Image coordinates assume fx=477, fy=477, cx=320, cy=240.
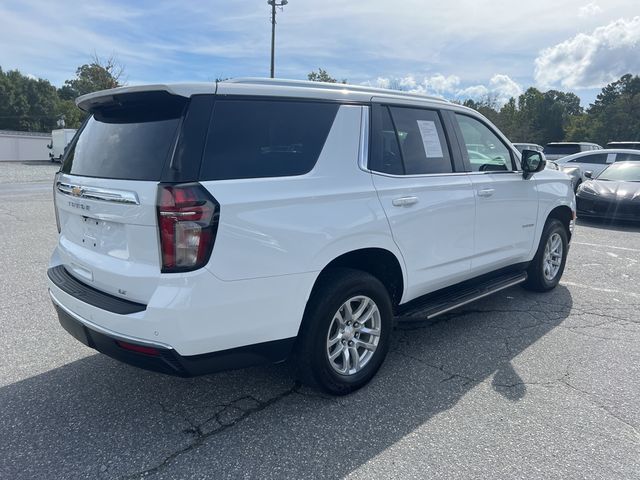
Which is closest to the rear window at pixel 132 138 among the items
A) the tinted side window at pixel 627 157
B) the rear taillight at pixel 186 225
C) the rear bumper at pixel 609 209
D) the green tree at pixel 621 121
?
the rear taillight at pixel 186 225

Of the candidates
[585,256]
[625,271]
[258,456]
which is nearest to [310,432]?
[258,456]

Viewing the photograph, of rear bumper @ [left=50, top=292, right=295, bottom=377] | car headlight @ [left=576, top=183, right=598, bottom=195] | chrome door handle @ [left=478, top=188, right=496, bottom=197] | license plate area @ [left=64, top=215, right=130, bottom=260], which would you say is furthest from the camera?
car headlight @ [left=576, top=183, right=598, bottom=195]

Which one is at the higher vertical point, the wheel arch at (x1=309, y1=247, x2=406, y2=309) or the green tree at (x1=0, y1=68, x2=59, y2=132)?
the green tree at (x1=0, y1=68, x2=59, y2=132)

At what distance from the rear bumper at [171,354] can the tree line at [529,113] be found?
2250 inches

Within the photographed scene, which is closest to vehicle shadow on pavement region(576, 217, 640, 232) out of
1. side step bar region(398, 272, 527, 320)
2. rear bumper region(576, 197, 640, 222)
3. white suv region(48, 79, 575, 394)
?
rear bumper region(576, 197, 640, 222)

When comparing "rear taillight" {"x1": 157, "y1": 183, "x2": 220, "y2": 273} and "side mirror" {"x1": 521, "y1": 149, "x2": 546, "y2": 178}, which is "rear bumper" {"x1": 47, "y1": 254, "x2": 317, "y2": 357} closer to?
"rear taillight" {"x1": 157, "y1": 183, "x2": 220, "y2": 273}

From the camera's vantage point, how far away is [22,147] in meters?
38.9

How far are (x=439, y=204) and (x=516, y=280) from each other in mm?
1553

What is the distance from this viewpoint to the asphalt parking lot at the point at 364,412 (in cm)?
249

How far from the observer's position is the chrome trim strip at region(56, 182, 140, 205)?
8.07ft

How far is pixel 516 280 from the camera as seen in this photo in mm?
4582

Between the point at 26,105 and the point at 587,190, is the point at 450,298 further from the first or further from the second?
the point at 26,105

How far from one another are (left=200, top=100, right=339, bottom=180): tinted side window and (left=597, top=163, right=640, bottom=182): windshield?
1058cm

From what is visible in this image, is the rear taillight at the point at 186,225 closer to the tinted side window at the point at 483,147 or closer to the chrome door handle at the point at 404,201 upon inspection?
the chrome door handle at the point at 404,201
